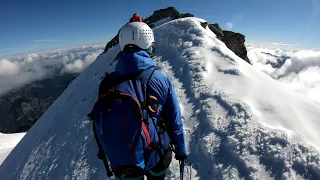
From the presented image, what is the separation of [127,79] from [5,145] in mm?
60085

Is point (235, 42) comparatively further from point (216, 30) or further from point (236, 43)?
point (216, 30)

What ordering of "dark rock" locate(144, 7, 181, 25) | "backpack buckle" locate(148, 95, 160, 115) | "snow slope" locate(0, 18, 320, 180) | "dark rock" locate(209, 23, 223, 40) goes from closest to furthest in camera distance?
"backpack buckle" locate(148, 95, 160, 115)
"snow slope" locate(0, 18, 320, 180)
"dark rock" locate(209, 23, 223, 40)
"dark rock" locate(144, 7, 181, 25)

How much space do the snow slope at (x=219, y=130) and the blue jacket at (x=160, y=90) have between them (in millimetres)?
3345

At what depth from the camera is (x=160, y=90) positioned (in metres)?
3.68

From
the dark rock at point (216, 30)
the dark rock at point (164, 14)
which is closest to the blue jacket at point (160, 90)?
the dark rock at point (216, 30)

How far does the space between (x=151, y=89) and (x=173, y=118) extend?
73 centimetres

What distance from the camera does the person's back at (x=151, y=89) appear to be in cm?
361

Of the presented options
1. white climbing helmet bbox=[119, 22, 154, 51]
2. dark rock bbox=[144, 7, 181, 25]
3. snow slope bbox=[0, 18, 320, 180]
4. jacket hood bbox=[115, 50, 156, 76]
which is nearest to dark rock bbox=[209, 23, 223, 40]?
dark rock bbox=[144, 7, 181, 25]

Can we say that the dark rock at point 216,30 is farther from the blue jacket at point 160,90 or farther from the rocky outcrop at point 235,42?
the blue jacket at point 160,90

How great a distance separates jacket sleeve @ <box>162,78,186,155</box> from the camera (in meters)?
3.88

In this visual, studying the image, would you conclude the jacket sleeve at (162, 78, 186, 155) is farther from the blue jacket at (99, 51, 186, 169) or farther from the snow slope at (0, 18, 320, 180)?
the snow slope at (0, 18, 320, 180)

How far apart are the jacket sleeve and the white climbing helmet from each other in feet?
2.71

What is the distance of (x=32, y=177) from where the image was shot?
33.5 feet

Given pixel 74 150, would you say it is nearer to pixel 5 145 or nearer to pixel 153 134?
pixel 153 134
